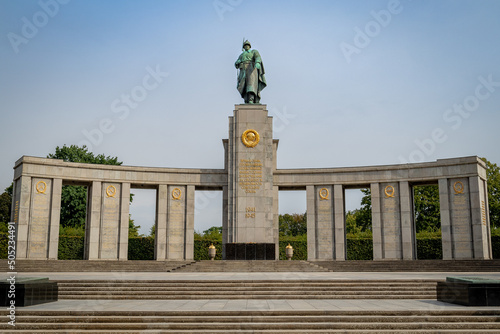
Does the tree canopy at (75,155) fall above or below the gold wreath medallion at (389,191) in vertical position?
above

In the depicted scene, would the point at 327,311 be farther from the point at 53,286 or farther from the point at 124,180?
the point at 124,180

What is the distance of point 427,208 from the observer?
154 feet

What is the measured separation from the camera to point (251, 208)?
28766 mm

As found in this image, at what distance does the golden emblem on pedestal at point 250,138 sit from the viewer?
96.7ft

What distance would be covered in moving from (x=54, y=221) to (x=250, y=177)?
39.1 ft

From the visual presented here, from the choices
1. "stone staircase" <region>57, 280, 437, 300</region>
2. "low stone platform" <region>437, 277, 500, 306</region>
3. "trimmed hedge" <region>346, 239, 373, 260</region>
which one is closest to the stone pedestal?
"trimmed hedge" <region>346, 239, 373, 260</region>

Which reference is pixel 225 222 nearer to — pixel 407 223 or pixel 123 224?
pixel 123 224

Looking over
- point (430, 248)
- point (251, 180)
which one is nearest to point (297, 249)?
point (251, 180)

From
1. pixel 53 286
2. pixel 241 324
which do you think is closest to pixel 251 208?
pixel 53 286

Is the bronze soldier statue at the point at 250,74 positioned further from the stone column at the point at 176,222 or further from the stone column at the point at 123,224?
the stone column at the point at 123,224

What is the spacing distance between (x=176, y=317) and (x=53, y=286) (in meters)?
4.48

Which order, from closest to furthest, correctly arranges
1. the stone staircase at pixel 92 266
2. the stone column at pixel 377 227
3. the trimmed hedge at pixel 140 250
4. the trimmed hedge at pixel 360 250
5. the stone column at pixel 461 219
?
the stone staircase at pixel 92 266, the stone column at pixel 461 219, the stone column at pixel 377 227, the trimmed hedge at pixel 360 250, the trimmed hedge at pixel 140 250

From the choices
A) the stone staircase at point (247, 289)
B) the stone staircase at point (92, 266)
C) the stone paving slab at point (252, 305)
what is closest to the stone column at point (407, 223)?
the stone staircase at point (92, 266)

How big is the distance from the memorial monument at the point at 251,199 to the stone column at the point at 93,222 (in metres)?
0.06
